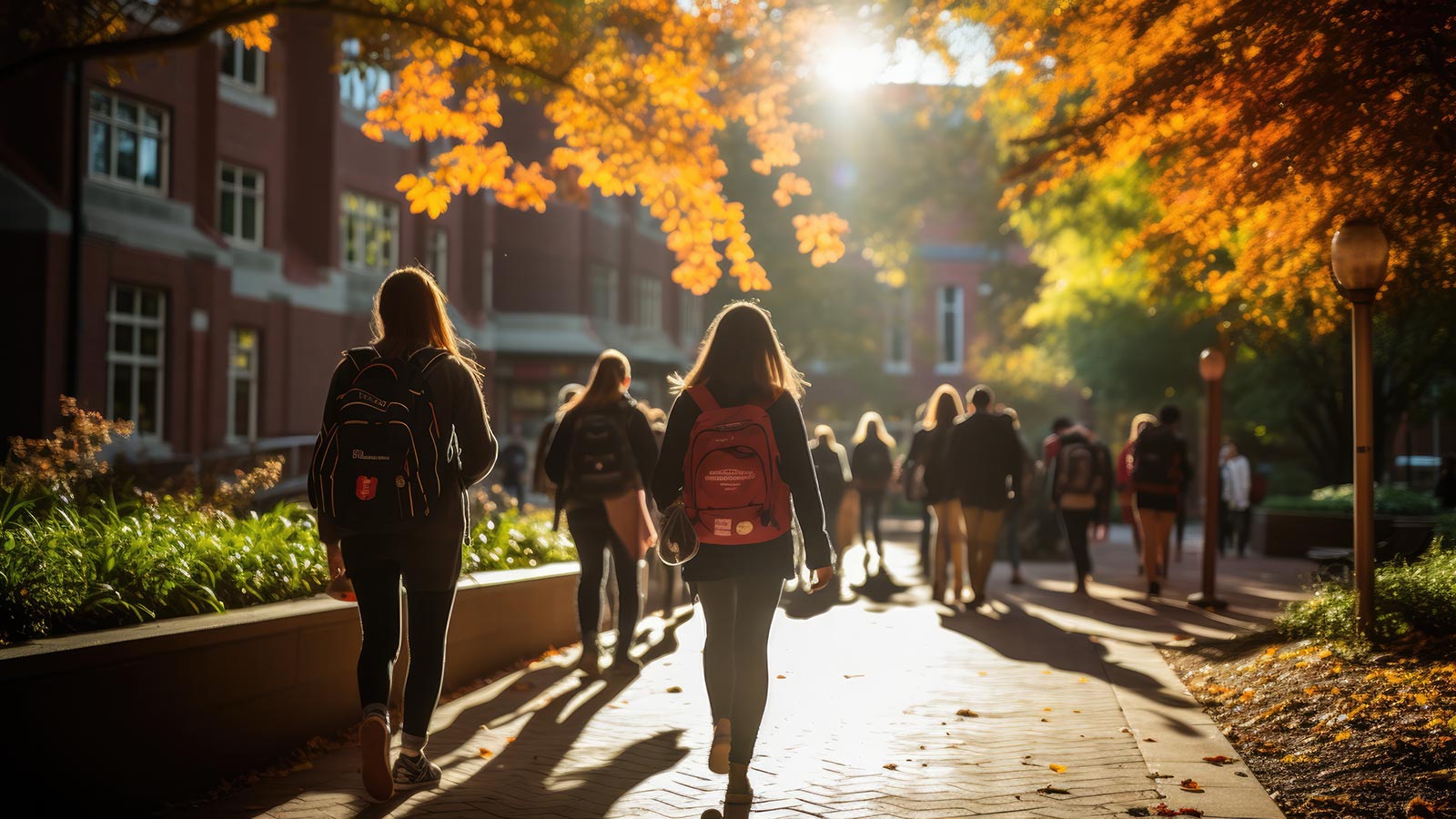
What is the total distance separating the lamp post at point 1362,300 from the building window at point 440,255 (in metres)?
26.3

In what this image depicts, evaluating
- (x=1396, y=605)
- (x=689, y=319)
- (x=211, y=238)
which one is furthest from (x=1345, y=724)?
(x=689, y=319)

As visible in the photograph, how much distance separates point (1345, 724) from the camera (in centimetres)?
580

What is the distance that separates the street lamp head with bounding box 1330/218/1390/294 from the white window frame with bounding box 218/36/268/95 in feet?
68.1

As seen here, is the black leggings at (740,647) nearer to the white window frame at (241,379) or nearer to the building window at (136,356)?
the building window at (136,356)

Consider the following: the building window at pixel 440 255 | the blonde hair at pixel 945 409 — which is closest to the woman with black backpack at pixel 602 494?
the blonde hair at pixel 945 409

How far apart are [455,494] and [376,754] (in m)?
0.96

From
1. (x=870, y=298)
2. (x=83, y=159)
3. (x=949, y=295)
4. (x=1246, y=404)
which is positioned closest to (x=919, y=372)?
(x=949, y=295)

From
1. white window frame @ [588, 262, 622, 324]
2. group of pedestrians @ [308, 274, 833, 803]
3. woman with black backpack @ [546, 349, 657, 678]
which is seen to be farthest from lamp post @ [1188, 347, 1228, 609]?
white window frame @ [588, 262, 622, 324]

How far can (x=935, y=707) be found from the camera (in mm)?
7113

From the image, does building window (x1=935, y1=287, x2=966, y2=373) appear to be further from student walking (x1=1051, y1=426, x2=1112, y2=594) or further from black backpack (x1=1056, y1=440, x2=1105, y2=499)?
black backpack (x1=1056, y1=440, x2=1105, y2=499)

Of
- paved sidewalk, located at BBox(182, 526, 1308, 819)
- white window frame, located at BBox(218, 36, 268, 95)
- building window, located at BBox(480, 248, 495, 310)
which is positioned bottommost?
paved sidewalk, located at BBox(182, 526, 1308, 819)

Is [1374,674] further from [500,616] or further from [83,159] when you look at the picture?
[83,159]

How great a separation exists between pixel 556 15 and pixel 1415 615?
20.3ft

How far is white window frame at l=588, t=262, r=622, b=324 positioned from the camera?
39469mm
